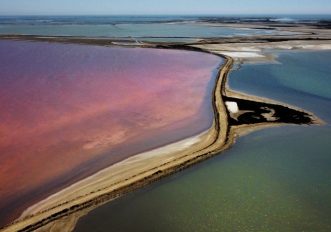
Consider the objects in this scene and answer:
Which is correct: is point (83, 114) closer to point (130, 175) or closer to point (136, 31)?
point (130, 175)

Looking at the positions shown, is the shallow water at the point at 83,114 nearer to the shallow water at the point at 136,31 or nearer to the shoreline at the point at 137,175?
the shoreline at the point at 137,175

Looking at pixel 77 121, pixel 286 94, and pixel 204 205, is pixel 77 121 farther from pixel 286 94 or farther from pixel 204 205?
pixel 286 94

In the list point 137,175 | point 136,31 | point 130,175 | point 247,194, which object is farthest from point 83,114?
point 136,31

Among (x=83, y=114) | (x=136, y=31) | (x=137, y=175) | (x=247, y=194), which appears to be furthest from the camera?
(x=136, y=31)

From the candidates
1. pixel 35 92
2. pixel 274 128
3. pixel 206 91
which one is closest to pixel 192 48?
pixel 206 91

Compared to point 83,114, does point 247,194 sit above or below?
below
